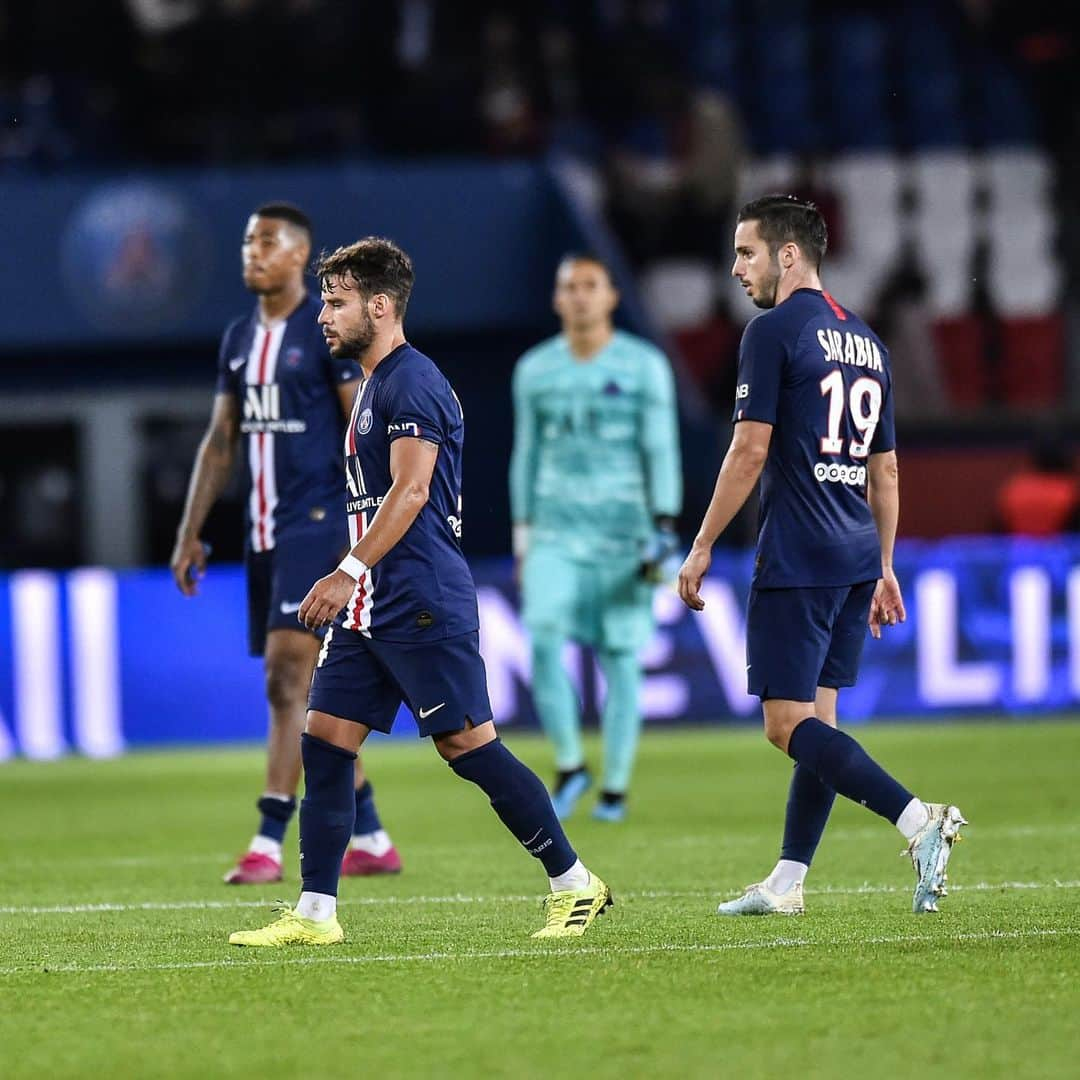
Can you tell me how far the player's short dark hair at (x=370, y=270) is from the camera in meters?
6.16

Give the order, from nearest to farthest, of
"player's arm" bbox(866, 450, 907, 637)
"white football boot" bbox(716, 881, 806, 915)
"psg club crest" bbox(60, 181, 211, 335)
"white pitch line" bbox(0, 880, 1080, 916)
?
"white football boot" bbox(716, 881, 806, 915), "player's arm" bbox(866, 450, 907, 637), "white pitch line" bbox(0, 880, 1080, 916), "psg club crest" bbox(60, 181, 211, 335)

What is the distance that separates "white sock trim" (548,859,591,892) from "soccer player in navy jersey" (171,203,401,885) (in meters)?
1.91

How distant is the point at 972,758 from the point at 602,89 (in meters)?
9.05

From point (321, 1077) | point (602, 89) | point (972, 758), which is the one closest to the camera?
point (321, 1077)

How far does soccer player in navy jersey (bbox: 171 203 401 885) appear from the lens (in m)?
7.95

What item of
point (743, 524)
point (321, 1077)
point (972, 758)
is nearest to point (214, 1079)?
point (321, 1077)

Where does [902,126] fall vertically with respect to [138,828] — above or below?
above

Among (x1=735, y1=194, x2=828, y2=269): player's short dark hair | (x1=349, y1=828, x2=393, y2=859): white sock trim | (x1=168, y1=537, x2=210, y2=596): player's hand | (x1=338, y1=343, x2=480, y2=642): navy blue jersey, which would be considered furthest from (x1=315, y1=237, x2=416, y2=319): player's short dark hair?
(x1=349, y1=828, x2=393, y2=859): white sock trim

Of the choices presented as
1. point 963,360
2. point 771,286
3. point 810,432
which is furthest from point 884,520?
point 963,360

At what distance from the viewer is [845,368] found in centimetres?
646

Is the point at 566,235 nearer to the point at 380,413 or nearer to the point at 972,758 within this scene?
the point at 972,758

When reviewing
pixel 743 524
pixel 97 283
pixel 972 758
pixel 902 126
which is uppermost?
pixel 902 126

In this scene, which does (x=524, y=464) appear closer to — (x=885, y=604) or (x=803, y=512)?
(x=885, y=604)

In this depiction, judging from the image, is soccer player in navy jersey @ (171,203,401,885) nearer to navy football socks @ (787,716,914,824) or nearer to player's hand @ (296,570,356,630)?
player's hand @ (296,570,356,630)
